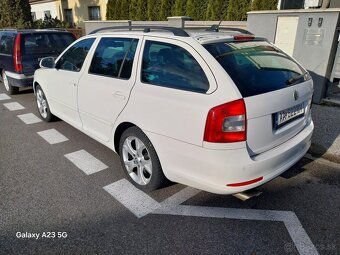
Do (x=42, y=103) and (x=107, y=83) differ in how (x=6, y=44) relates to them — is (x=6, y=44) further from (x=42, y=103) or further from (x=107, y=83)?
(x=107, y=83)

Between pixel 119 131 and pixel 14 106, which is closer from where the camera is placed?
pixel 119 131

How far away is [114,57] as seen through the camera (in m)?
3.30

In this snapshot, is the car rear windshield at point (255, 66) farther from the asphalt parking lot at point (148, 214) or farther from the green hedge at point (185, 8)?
the green hedge at point (185, 8)

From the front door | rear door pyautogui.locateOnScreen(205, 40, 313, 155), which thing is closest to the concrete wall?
the front door

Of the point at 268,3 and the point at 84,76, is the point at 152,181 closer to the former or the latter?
the point at 84,76

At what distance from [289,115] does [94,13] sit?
1935 centimetres

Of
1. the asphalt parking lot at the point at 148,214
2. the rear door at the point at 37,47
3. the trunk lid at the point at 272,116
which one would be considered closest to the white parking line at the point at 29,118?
the rear door at the point at 37,47

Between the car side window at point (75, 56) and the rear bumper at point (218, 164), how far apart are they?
1.77m

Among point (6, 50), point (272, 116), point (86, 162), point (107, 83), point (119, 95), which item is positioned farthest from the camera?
point (6, 50)

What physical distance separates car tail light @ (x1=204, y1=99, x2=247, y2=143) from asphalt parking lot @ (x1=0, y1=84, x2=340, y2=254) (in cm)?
88

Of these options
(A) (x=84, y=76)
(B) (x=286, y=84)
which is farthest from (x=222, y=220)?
(A) (x=84, y=76)

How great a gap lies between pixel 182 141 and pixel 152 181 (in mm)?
739

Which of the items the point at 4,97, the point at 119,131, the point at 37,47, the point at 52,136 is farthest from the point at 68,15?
the point at 119,131

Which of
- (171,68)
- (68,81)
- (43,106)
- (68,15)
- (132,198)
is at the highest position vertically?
(68,15)
